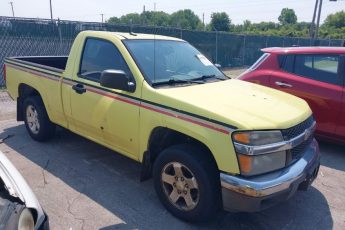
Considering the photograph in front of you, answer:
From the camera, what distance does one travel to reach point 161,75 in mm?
3893

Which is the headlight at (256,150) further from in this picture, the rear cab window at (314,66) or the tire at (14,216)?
the rear cab window at (314,66)

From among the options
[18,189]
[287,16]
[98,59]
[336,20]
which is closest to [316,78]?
[98,59]

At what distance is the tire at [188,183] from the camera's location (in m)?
3.17

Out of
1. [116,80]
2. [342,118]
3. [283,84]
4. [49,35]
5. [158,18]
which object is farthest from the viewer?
[158,18]

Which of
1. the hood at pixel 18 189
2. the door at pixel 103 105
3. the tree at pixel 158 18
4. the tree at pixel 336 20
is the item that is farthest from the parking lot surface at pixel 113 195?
the tree at pixel 336 20

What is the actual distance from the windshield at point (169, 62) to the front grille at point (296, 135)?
1.26m

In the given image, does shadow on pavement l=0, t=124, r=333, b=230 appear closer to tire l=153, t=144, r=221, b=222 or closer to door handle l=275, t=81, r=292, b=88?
tire l=153, t=144, r=221, b=222

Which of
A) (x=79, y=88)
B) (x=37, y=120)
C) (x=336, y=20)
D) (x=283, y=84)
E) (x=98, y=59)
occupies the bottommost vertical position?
(x=37, y=120)

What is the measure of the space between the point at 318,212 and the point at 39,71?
425cm

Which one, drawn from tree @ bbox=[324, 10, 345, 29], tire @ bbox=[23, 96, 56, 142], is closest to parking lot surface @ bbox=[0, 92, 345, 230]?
tire @ bbox=[23, 96, 56, 142]

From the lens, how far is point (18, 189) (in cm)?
251

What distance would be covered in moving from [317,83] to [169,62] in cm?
269

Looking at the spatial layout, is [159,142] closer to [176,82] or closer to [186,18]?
[176,82]

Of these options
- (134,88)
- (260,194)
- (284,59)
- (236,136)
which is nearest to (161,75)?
(134,88)
